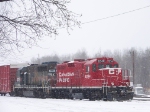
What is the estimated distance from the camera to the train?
2356 centimetres

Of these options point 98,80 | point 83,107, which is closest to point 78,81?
point 98,80

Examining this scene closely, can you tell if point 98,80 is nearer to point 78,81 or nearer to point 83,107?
point 78,81

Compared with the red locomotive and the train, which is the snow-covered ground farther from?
the train

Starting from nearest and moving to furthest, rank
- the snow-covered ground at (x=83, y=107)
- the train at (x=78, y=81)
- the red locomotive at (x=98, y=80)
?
the snow-covered ground at (x=83, y=107) < the red locomotive at (x=98, y=80) < the train at (x=78, y=81)

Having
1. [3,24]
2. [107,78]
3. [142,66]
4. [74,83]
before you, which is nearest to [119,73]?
[107,78]

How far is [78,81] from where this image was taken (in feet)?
87.4

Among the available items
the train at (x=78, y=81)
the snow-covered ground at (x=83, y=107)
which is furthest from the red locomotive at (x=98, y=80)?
the snow-covered ground at (x=83, y=107)

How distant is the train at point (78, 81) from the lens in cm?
2356

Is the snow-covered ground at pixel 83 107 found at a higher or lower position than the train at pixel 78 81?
lower

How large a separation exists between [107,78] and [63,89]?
5.92 meters

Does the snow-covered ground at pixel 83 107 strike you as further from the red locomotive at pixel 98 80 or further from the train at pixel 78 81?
the train at pixel 78 81

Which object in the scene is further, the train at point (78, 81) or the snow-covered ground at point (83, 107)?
the train at point (78, 81)

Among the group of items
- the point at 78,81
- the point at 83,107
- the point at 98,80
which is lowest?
the point at 83,107

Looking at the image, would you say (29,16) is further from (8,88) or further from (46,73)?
(8,88)
